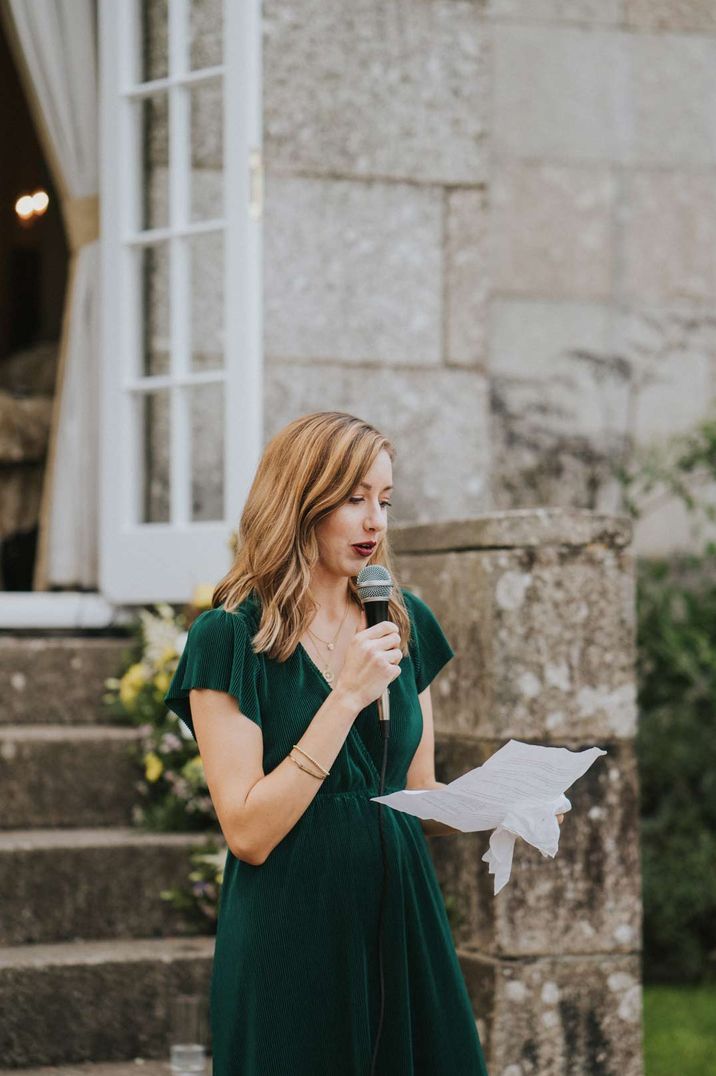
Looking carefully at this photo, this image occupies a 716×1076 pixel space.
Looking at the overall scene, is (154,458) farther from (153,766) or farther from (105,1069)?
(105,1069)

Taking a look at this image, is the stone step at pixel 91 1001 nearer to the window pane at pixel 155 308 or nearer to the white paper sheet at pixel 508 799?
the white paper sheet at pixel 508 799

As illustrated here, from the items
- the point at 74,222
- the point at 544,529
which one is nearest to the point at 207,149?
the point at 74,222

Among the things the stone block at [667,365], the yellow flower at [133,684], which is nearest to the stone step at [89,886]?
the yellow flower at [133,684]

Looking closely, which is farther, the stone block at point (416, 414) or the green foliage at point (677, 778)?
the green foliage at point (677, 778)

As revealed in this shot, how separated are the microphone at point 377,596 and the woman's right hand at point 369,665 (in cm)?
5

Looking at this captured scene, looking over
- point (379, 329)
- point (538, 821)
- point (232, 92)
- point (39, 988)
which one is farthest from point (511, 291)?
point (538, 821)

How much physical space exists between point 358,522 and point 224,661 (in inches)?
12.1

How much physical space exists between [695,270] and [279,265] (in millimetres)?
1891

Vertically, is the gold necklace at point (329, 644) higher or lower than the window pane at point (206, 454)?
lower

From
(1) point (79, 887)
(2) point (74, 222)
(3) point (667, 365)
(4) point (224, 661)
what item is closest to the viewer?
(4) point (224, 661)

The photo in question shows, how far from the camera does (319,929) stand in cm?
243

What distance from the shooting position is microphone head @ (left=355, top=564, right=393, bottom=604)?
240 cm

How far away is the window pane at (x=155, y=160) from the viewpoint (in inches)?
202

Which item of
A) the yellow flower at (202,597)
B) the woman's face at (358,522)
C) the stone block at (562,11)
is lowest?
the yellow flower at (202,597)
